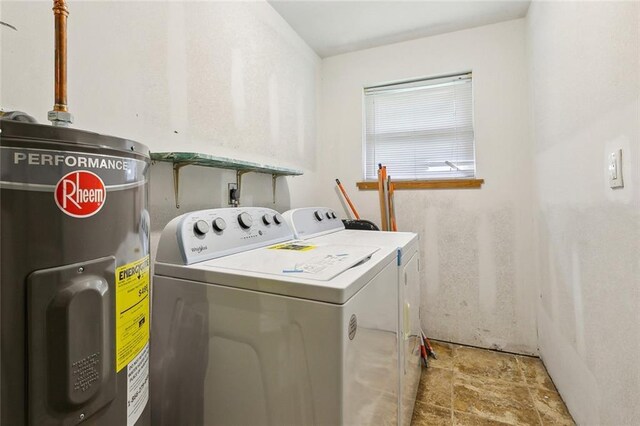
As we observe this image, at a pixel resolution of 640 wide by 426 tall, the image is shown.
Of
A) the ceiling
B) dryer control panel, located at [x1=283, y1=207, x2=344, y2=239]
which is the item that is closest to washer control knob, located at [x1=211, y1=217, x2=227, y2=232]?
dryer control panel, located at [x1=283, y1=207, x2=344, y2=239]

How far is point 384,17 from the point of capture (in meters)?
2.24

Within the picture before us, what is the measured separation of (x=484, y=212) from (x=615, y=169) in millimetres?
1285

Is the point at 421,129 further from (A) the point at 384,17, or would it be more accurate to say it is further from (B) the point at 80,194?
(B) the point at 80,194

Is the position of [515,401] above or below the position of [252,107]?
below

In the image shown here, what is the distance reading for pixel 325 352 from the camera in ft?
2.28

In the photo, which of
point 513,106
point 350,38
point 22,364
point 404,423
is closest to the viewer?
point 22,364

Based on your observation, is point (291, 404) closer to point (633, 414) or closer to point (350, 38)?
point (633, 414)

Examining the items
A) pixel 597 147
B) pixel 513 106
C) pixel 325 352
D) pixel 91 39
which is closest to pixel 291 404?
pixel 325 352

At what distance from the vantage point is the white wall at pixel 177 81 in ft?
2.95

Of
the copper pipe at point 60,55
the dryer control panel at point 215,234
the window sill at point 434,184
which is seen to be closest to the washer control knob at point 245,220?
the dryer control panel at point 215,234

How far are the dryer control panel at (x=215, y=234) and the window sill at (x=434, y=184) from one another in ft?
4.57

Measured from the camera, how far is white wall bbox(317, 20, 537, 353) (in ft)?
7.48

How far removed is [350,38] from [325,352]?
256 cm

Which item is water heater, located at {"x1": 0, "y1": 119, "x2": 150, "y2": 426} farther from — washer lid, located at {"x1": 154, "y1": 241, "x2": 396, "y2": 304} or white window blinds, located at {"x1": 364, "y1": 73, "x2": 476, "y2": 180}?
white window blinds, located at {"x1": 364, "y1": 73, "x2": 476, "y2": 180}
